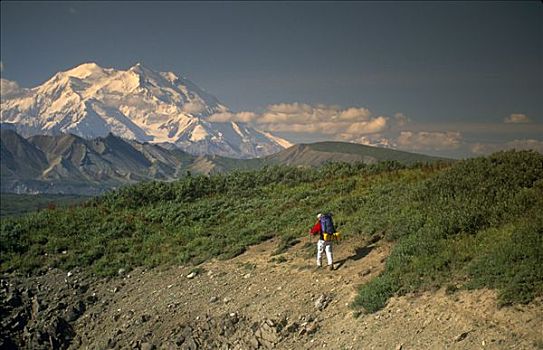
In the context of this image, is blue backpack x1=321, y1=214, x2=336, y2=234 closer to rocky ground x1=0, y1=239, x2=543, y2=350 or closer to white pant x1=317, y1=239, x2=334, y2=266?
white pant x1=317, y1=239, x2=334, y2=266

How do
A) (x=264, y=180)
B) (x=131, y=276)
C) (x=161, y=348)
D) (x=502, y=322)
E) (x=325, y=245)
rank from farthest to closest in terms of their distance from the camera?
(x=264, y=180) → (x=131, y=276) → (x=325, y=245) → (x=161, y=348) → (x=502, y=322)

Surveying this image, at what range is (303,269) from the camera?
17.0m

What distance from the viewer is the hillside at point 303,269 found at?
39.9 feet

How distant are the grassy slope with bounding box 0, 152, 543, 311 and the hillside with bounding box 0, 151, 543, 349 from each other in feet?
0.24

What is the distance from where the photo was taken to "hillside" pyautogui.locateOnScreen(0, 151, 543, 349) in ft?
39.9

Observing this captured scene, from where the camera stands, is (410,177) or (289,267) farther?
(410,177)

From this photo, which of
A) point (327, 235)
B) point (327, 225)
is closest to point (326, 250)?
point (327, 235)

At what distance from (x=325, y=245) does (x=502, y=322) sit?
6.49m

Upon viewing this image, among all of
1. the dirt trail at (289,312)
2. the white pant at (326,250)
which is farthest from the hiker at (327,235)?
the dirt trail at (289,312)

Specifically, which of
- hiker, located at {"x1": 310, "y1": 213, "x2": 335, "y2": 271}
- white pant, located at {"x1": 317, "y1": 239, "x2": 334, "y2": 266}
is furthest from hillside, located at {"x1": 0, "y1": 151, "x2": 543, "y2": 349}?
hiker, located at {"x1": 310, "y1": 213, "x2": 335, "y2": 271}

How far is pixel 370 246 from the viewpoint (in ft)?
57.1

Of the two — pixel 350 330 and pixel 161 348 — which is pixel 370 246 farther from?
pixel 161 348

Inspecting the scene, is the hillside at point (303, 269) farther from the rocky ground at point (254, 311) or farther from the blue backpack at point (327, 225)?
the blue backpack at point (327, 225)

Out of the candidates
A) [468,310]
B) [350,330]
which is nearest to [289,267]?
[350,330]
